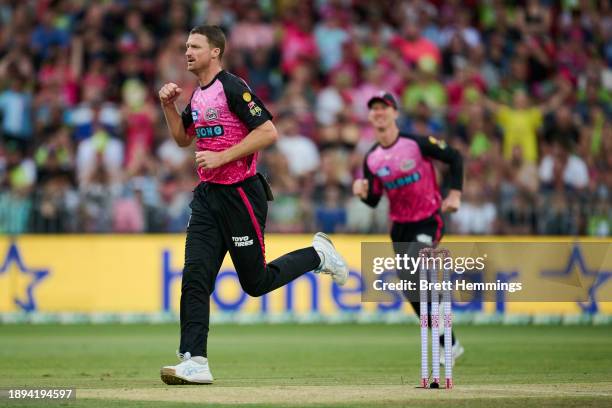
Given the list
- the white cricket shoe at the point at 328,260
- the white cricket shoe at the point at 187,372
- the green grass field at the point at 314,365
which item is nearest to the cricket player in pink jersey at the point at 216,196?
the white cricket shoe at the point at 187,372

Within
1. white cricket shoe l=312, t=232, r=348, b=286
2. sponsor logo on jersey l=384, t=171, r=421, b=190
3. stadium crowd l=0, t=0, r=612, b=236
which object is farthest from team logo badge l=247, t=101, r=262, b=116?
stadium crowd l=0, t=0, r=612, b=236

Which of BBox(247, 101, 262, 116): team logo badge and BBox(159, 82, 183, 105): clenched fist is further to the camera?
BBox(159, 82, 183, 105): clenched fist

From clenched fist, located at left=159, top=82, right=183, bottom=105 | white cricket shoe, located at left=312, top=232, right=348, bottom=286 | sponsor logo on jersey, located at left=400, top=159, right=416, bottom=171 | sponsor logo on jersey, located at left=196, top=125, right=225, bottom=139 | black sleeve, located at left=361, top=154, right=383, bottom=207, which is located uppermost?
clenched fist, located at left=159, top=82, right=183, bottom=105

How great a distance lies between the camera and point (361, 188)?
12016 mm

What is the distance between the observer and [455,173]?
39.3ft

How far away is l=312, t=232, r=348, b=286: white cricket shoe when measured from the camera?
9977 mm

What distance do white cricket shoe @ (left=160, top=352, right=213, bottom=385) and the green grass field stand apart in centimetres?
10

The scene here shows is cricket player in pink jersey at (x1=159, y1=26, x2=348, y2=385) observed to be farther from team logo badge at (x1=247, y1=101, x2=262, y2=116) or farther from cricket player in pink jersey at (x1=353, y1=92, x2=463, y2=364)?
cricket player in pink jersey at (x1=353, y1=92, x2=463, y2=364)

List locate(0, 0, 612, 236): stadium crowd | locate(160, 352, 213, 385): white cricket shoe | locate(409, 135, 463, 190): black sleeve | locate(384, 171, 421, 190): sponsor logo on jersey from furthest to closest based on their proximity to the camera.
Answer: locate(0, 0, 612, 236): stadium crowd, locate(384, 171, 421, 190): sponsor logo on jersey, locate(409, 135, 463, 190): black sleeve, locate(160, 352, 213, 385): white cricket shoe

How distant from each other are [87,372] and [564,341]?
6.41 meters

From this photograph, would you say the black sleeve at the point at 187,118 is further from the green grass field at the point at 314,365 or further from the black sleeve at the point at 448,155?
the black sleeve at the point at 448,155

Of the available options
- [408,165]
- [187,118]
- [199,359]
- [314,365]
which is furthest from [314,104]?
[199,359]

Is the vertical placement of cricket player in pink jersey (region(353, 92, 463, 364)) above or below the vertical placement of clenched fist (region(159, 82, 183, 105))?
below

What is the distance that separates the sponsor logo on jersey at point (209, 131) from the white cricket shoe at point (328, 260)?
4.30 ft
